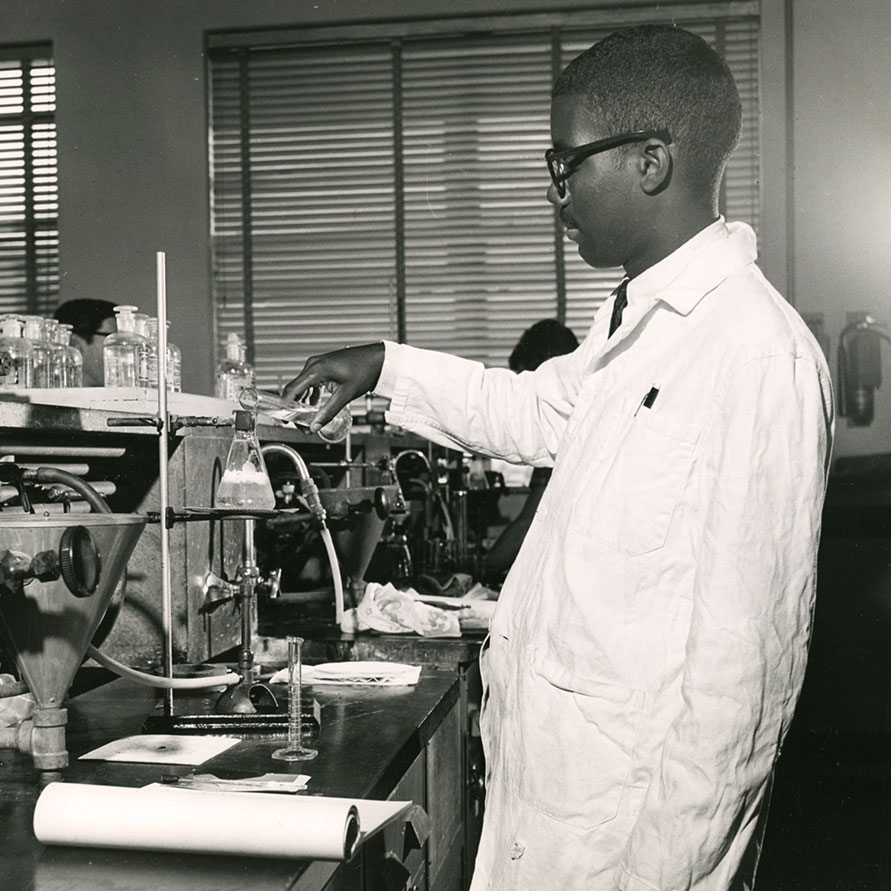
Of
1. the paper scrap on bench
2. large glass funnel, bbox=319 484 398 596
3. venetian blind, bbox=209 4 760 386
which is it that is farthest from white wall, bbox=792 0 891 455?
the paper scrap on bench

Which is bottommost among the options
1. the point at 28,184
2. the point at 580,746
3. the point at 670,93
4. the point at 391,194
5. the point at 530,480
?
the point at 580,746

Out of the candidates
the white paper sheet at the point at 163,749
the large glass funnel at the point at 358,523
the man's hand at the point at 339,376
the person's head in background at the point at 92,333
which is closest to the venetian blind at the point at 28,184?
the person's head in background at the point at 92,333

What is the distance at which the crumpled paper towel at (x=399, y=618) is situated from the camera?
2.50 metres

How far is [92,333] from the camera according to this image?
4.36 metres

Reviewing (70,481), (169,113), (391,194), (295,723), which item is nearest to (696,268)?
(295,723)

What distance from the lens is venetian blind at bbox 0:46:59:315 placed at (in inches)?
215

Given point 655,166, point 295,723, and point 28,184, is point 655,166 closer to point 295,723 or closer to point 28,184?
point 295,723

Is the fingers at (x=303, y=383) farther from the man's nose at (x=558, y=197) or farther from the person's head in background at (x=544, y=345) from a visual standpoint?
the person's head in background at (x=544, y=345)

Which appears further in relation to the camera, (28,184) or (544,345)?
(28,184)

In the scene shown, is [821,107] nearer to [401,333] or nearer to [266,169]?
[401,333]

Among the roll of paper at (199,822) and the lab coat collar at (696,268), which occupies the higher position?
the lab coat collar at (696,268)

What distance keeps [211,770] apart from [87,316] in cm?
333

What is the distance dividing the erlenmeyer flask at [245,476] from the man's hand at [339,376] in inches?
6.7

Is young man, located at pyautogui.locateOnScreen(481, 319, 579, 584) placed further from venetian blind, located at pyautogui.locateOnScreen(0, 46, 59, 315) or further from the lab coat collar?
venetian blind, located at pyautogui.locateOnScreen(0, 46, 59, 315)
